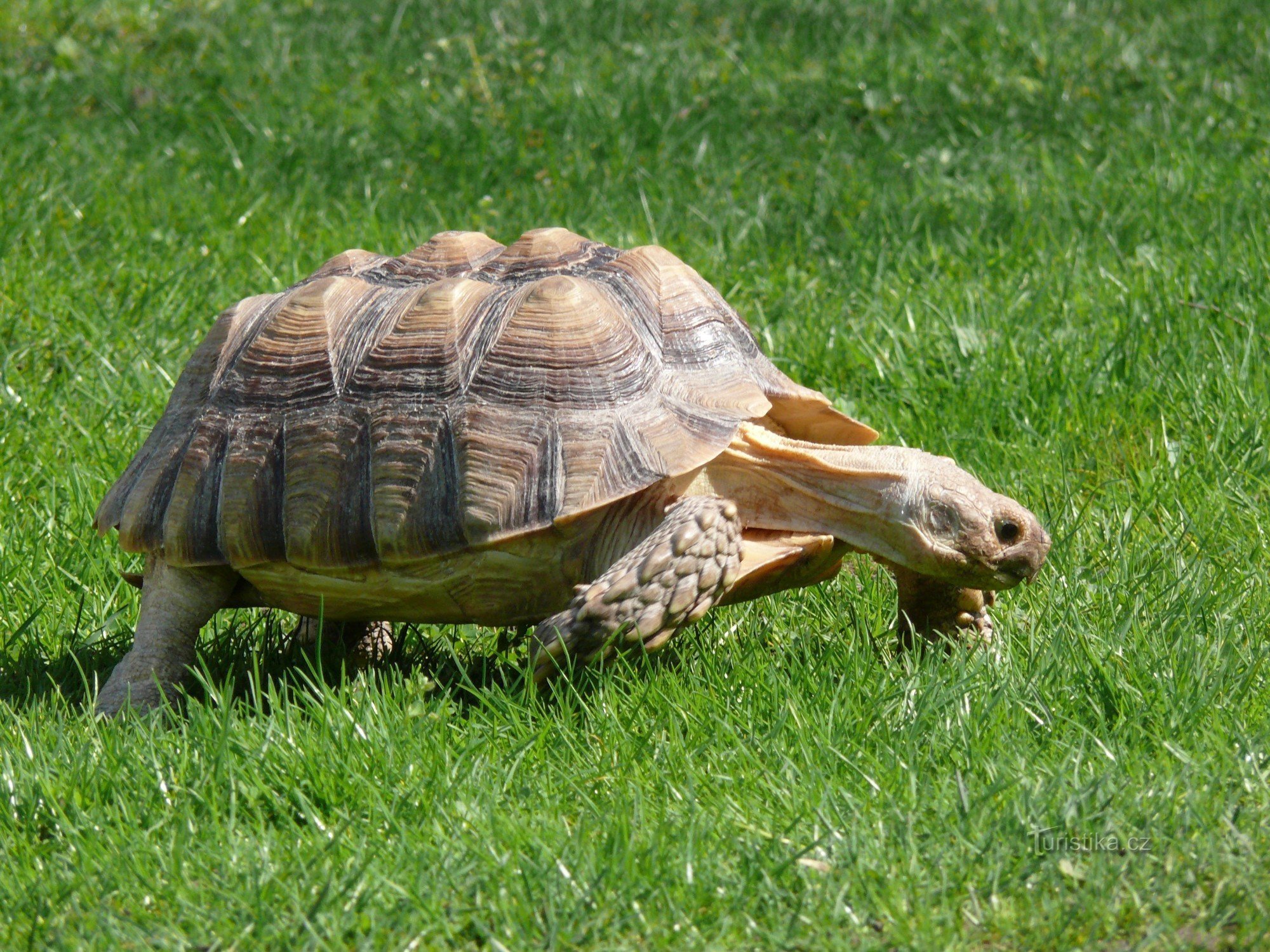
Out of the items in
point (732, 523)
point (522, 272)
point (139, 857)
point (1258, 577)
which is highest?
point (522, 272)

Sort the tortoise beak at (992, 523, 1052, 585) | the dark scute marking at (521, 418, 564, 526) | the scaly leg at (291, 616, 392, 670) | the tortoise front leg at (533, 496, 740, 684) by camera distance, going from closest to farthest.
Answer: the tortoise front leg at (533, 496, 740, 684) → the dark scute marking at (521, 418, 564, 526) → the tortoise beak at (992, 523, 1052, 585) → the scaly leg at (291, 616, 392, 670)

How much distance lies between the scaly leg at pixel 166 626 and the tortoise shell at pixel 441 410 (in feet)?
0.28

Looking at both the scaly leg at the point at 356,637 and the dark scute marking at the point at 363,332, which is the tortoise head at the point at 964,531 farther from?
the scaly leg at the point at 356,637

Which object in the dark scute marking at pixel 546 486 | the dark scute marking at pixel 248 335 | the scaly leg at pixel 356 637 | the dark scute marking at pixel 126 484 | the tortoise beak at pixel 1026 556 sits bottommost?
the scaly leg at pixel 356 637

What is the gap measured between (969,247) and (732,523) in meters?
2.98

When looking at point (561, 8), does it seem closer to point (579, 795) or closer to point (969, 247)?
point (969, 247)

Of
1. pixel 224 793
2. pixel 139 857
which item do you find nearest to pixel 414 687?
pixel 224 793

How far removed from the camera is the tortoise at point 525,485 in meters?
2.86

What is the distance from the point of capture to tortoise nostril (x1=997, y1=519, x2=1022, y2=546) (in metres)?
2.96

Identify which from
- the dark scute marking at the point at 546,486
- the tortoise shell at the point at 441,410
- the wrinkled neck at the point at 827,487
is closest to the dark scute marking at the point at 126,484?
the tortoise shell at the point at 441,410

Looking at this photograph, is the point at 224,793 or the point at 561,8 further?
the point at 561,8

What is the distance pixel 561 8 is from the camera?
8.16m

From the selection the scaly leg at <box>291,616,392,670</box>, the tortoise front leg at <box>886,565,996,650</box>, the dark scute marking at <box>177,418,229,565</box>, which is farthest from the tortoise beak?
the dark scute marking at <box>177,418,229,565</box>

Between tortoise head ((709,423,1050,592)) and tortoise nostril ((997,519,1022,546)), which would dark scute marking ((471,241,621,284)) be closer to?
tortoise head ((709,423,1050,592))
